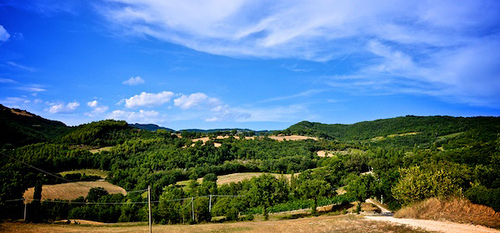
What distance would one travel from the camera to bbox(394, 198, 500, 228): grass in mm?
26000

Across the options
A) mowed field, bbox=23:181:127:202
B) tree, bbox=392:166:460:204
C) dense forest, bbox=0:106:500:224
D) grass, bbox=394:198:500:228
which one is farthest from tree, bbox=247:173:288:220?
mowed field, bbox=23:181:127:202

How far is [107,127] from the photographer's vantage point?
184500 millimetres

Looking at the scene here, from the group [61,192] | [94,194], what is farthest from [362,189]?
[61,192]

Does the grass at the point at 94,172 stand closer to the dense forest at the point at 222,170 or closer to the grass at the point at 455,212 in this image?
the dense forest at the point at 222,170

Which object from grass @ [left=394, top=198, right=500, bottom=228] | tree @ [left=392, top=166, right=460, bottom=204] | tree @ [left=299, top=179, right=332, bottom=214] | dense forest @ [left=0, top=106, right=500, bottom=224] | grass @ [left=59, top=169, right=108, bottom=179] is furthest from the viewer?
grass @ [left=59, top=169, right=108, bottom=179]

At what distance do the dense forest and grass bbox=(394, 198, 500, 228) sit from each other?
2.32m

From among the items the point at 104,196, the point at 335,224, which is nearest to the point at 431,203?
the point at 335,224

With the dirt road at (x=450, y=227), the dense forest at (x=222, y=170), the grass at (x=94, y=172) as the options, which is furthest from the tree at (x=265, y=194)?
the grass at (x=94, y=172)

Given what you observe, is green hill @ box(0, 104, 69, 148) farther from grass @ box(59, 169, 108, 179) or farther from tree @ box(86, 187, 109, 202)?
tree @ box(86, 187, 109, 202)

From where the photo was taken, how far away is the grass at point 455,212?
2600cm

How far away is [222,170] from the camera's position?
127 m

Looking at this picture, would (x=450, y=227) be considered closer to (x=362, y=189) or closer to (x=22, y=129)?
(x=362, y=189)

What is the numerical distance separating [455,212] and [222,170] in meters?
105

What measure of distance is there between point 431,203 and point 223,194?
5598cm
